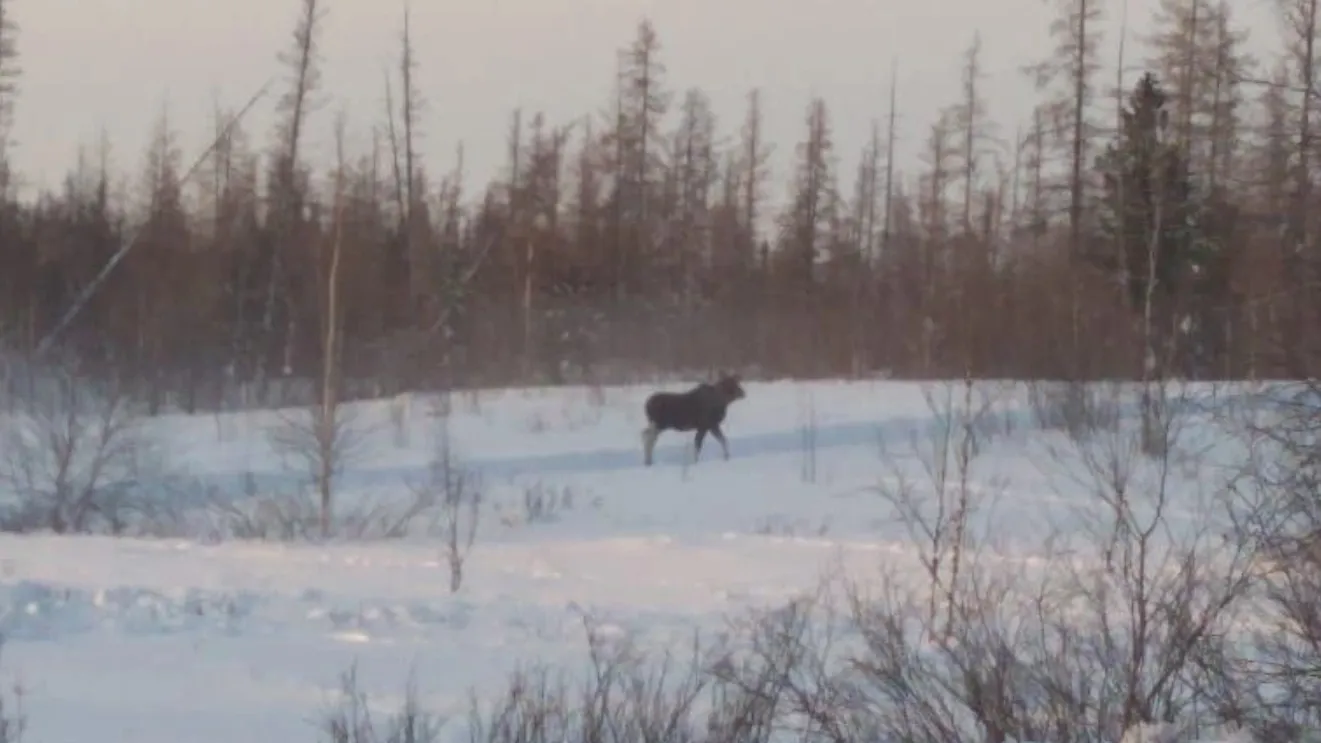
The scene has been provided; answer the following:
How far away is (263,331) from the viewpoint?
43906mm

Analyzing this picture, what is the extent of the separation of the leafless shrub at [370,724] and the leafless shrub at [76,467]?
45.4 feet

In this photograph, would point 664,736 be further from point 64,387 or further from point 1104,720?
point 64,387

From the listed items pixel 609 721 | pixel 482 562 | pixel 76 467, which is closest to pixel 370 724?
pixel 609 721

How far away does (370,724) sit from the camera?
668cm

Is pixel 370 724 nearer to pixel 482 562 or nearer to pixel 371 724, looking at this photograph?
pixel 371 724

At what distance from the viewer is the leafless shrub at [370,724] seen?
19.9ft

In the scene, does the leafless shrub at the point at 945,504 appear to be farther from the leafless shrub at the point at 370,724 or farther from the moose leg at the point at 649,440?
the moose leg at the point at 649,440

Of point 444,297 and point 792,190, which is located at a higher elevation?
point 792,190

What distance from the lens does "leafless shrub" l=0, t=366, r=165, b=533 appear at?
839 inches

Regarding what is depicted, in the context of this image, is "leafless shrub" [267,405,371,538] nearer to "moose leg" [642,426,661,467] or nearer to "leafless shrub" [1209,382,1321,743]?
"moose leg" [642,426,661,467]

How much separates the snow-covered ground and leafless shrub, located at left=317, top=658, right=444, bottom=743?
0.24 metres

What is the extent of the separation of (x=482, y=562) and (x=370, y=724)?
30.7ft

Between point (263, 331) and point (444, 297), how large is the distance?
506cm

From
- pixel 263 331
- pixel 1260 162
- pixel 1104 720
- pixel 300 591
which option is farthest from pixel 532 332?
pixel 1104 720
